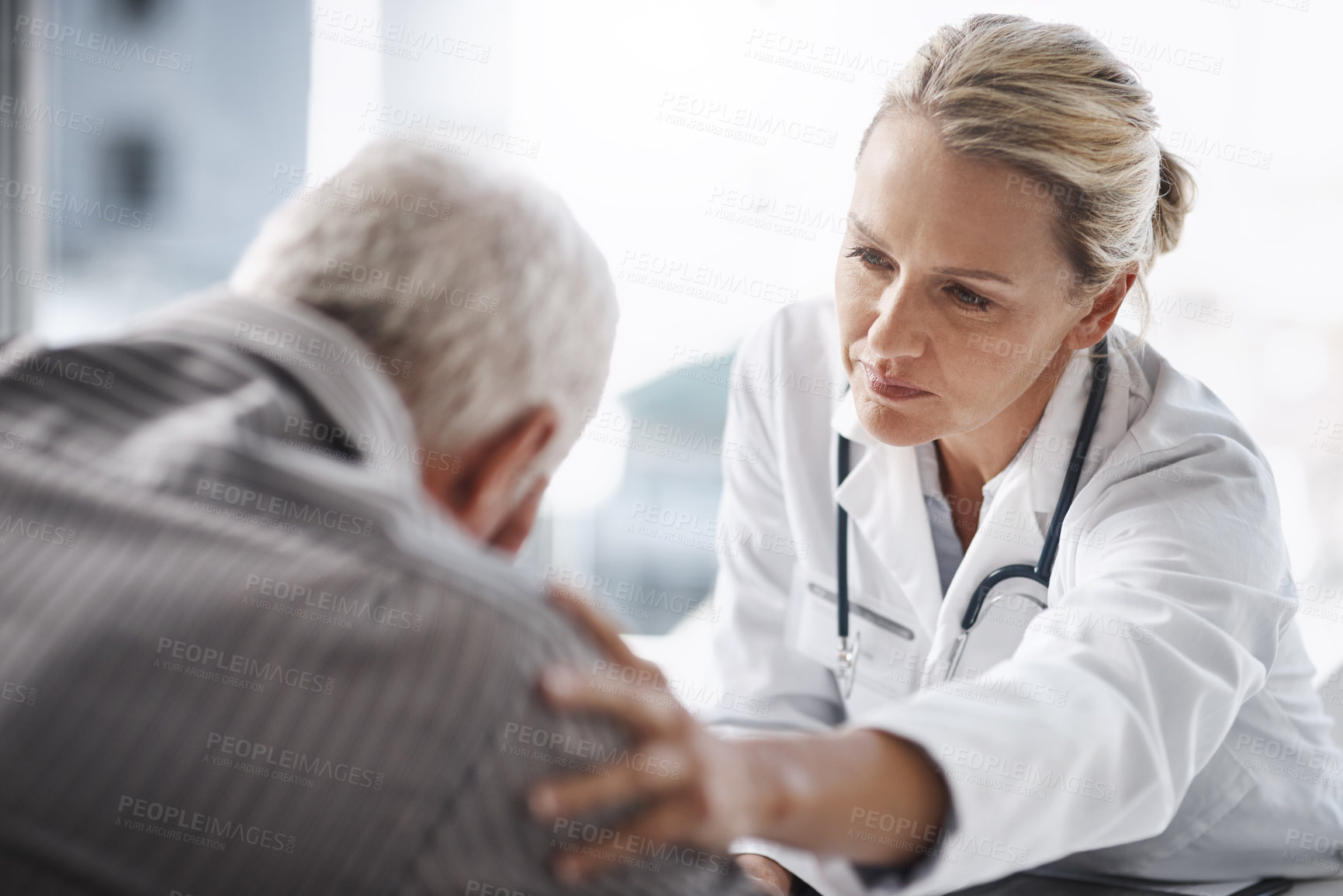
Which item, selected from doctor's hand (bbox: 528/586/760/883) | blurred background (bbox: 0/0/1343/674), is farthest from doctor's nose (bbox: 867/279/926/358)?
blurred background (bbox: 0/0/1343/674)

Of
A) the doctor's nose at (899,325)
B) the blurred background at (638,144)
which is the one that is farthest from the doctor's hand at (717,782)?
the blurred background at (638,144)

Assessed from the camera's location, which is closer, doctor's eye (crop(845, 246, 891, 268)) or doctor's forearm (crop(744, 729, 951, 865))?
doctor's forearm (crop(744, 729, 951, 865))

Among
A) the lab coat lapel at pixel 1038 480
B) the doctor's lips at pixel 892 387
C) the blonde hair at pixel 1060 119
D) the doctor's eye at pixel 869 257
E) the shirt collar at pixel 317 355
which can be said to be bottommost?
the lab coat lapel at pixel 1038 480

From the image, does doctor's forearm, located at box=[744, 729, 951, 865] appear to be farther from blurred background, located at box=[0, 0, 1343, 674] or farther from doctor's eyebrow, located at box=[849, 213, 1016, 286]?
blurred background, located at box=[0, 0, 1343, 674]

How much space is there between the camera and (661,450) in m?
2.38

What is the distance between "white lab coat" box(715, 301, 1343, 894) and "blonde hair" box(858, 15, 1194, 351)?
190 mm

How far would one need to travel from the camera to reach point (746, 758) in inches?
25.5

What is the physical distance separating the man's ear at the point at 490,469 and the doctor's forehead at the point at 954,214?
0.50 m

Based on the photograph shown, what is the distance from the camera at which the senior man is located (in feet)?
1.73

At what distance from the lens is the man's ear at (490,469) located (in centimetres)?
67

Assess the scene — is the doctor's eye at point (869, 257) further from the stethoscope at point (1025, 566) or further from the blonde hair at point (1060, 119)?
the stethoscope at point (1025, 566)

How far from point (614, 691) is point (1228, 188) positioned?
236 cm

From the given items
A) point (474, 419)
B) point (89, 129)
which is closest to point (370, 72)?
point (89, 129)

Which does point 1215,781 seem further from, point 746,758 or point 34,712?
point 34,712
